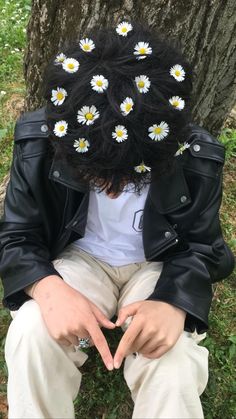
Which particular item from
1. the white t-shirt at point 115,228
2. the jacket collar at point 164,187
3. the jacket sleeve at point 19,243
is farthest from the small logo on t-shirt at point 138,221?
the jacket sleeve at point 19,243

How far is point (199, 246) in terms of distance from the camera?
200cm

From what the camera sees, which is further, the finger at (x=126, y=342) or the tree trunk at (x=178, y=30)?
the tree trunk at (x=178, y=30)

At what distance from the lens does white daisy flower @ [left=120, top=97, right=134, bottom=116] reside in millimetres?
1449

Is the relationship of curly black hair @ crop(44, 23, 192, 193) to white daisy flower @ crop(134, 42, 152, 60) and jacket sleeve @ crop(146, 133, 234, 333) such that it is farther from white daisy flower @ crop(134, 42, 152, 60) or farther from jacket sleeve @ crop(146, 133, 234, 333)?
jacket sleeve @ crop(146, 133, 234, 333)

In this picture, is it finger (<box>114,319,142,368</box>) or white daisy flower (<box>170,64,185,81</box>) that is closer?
white daisy flower (<box>170,64,185,81</box>)

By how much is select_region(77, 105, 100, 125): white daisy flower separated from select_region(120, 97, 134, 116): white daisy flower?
8 cm

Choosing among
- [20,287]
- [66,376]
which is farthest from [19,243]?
[66,376]

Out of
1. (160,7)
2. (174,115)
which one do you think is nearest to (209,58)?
(160,7)

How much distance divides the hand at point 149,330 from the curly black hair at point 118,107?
1.53 ft

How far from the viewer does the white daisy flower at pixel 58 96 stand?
152 centimetres

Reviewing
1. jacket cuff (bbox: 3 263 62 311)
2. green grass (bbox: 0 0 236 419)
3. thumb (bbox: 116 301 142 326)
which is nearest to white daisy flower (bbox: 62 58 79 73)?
jacket cuff (bbox: 3 263 62 311)

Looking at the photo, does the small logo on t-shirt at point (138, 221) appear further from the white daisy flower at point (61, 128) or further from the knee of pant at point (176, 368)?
the white daisy flower at point (61, 128)

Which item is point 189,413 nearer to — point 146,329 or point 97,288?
point 146,329

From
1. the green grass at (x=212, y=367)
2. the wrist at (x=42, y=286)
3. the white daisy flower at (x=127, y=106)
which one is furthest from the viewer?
the green grass at (x=212, y=367)
